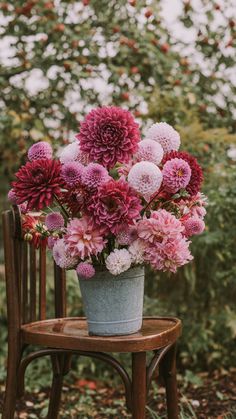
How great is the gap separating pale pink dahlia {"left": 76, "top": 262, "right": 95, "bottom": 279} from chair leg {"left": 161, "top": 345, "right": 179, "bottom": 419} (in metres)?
0.55

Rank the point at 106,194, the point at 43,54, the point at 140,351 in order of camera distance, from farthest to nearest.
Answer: the point at 43,54 → the point at 140,351 → the point at 106,194

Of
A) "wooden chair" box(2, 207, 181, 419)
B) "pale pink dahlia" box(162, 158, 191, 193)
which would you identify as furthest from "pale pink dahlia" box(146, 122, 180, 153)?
"wooden chair" box(2, 207, 181, 419)

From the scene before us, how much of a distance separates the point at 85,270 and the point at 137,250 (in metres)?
0.15

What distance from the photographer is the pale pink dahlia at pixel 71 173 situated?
5.94ft

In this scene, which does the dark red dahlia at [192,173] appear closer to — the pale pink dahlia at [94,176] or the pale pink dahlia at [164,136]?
the pale pink dahlia at [164,136]

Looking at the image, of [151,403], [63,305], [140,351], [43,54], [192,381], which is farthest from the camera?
[43,54]

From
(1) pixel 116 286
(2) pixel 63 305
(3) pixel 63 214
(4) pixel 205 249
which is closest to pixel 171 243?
(1) pixel 116 286

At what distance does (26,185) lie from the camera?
5.92ft

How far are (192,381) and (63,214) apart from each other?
215cm

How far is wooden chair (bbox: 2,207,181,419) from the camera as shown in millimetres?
1896

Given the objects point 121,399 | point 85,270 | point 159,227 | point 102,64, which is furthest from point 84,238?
point 102,64

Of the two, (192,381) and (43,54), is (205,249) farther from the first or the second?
(43,54)

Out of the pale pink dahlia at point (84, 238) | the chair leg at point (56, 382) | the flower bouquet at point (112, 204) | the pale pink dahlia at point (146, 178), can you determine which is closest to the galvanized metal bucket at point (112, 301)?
the flower bouquet at point (112, 204)

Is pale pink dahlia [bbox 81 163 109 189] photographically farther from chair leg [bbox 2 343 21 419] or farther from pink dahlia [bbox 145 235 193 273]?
chair leg [bbox 2 343 21 419]
